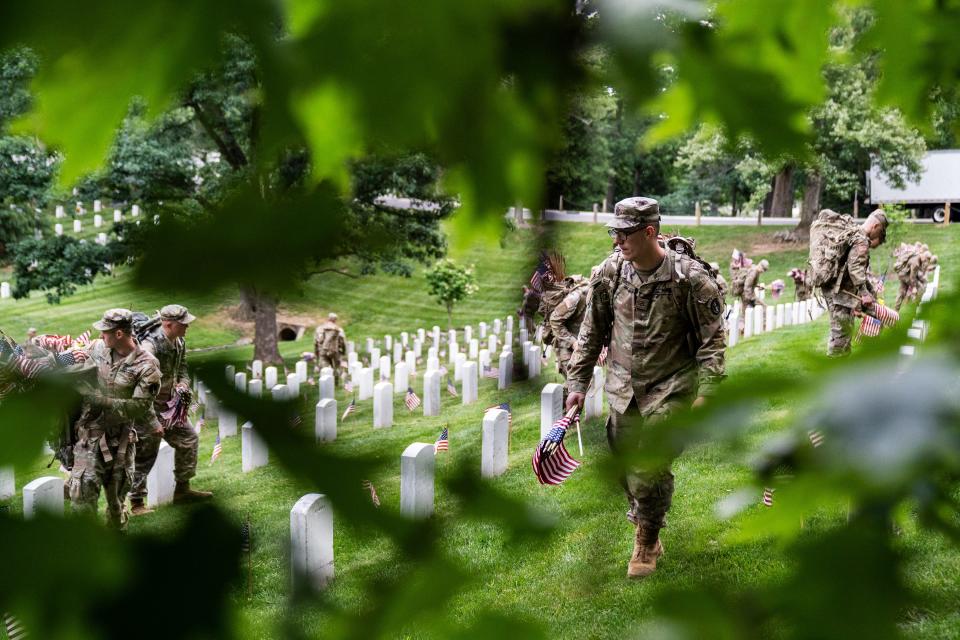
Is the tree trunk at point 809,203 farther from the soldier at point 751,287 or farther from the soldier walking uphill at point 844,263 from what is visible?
Answer: the soldier at point 751,287

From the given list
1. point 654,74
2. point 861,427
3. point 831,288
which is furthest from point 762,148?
point 831,288

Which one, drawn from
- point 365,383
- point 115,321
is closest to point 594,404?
point 365,383

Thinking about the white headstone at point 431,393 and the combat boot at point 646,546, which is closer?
the combat boot at point 646,546

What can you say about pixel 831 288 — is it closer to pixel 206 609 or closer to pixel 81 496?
pixel 81 496

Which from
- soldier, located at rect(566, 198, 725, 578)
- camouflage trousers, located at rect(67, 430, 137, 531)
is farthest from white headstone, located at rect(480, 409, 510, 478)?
camouflage trousers, located at rect(67, 430, 137, 531)

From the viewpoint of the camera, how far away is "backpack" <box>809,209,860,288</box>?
620 centimetres

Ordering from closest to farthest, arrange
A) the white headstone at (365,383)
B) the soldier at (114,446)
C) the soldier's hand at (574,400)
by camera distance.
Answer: the soldier at (114,446)
the soldier's hand at (574,400)
the white headstone at (365,383)

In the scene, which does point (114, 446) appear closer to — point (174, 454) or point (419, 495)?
point (174, 454)

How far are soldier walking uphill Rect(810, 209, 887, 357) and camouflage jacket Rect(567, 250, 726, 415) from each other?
3143mm

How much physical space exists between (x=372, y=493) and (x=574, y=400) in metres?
3.20

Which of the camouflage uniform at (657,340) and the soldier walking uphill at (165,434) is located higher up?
the camouflage uniform at (657,340)

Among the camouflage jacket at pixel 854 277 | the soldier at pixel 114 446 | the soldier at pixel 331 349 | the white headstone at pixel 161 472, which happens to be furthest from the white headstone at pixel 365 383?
the camouflage jacket at pixel 854 277

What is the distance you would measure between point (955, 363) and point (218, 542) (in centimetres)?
39

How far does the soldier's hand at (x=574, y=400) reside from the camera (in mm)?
3564
